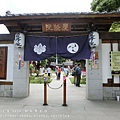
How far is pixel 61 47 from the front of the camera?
8984mm

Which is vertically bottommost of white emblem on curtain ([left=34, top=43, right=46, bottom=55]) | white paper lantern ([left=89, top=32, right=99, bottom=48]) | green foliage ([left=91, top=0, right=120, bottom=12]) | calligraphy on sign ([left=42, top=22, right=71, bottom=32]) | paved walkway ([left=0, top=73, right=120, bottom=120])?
paved walkway ([left=0, top=73, right=120, bottom=120])

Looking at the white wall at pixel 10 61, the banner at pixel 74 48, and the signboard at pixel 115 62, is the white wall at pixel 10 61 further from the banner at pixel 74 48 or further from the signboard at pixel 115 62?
the signboard at pixel 115 62

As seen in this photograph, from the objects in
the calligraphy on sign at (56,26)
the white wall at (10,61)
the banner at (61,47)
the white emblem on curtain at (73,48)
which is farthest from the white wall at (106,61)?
the white wall at (10,61)

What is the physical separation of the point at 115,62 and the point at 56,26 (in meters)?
Result: 3.61

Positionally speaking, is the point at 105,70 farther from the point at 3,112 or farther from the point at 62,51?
the point at 3,112

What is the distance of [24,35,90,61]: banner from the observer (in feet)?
29.1

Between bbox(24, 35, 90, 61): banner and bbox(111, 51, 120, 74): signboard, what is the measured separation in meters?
1.36

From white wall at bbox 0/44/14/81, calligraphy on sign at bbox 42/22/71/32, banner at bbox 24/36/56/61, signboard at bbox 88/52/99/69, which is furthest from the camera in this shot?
white wall at bbox 0/44/14/81

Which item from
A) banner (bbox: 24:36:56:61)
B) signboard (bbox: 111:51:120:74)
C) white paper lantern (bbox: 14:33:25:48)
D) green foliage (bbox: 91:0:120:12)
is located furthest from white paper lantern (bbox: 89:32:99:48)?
green foliage (bbox: 91:0:120:12)

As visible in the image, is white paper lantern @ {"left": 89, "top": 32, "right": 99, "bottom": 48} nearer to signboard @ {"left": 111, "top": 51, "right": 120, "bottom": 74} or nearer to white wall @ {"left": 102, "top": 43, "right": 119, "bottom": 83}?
white wall @ {"left": 102, "top": 43, "right": 119, "bottom": 83}

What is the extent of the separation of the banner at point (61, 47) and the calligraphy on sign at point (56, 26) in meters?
0.52

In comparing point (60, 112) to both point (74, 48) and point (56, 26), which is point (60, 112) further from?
point (56, 26)

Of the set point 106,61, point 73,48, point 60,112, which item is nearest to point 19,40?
point 73,48

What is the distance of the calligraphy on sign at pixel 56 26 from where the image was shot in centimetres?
852
